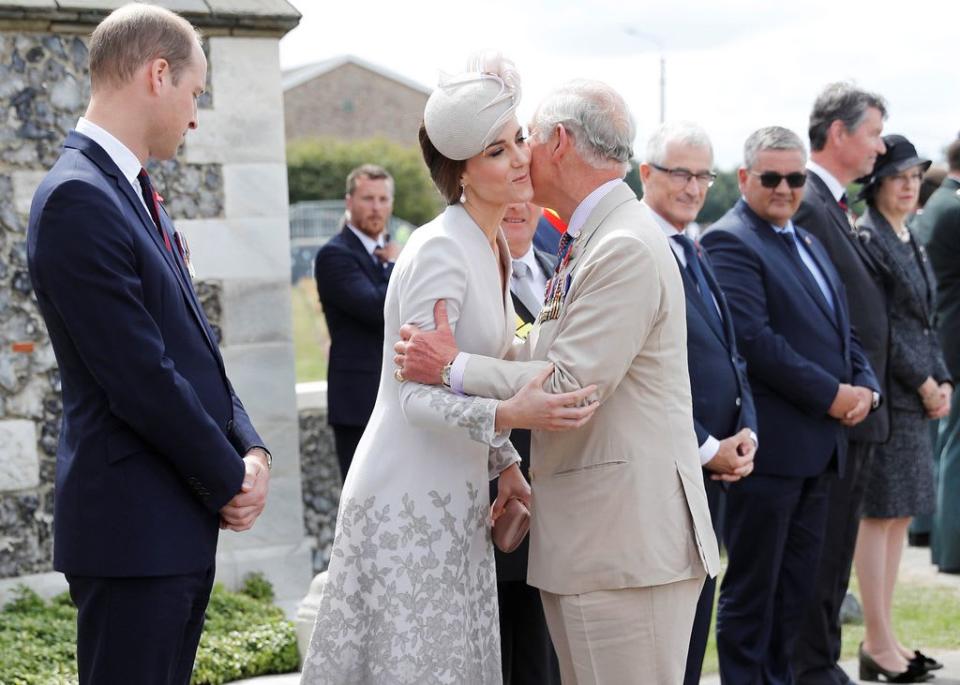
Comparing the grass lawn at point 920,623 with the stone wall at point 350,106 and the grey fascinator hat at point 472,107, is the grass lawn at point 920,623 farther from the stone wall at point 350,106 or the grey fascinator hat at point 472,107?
the stone wall at point 350,106

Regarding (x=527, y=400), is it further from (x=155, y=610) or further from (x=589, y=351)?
(x=155, y=610)

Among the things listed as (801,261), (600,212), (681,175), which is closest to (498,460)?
(600,212)

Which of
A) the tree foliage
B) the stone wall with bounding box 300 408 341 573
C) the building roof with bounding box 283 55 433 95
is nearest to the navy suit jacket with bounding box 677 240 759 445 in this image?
the stone wall with bounding box 300 408 341 573

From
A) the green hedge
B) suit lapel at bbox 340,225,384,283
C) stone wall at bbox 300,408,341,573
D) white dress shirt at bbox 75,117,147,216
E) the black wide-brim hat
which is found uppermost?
the black wide-brim hat

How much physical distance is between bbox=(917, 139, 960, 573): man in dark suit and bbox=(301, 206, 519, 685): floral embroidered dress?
4.63 meters

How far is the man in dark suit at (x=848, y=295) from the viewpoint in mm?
5082

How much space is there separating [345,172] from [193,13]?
1878 inches

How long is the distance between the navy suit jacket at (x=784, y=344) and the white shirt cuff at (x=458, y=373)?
82.6 inches

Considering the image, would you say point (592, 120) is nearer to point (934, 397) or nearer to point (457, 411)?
point (457, 411)

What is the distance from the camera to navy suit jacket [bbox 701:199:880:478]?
4699mm

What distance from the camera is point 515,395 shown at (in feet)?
9.46

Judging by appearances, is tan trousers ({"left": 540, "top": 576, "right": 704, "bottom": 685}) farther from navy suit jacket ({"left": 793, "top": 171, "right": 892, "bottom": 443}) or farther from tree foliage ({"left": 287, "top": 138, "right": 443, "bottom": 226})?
tree foliage ({"left": 287, "top": 138, "right": 443, "bottom": 226})

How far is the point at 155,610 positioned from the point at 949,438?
5747mm

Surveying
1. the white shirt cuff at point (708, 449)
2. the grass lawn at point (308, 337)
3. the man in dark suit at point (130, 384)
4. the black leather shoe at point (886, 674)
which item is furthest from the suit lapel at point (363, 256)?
the grass lawn at point (308, 337)
